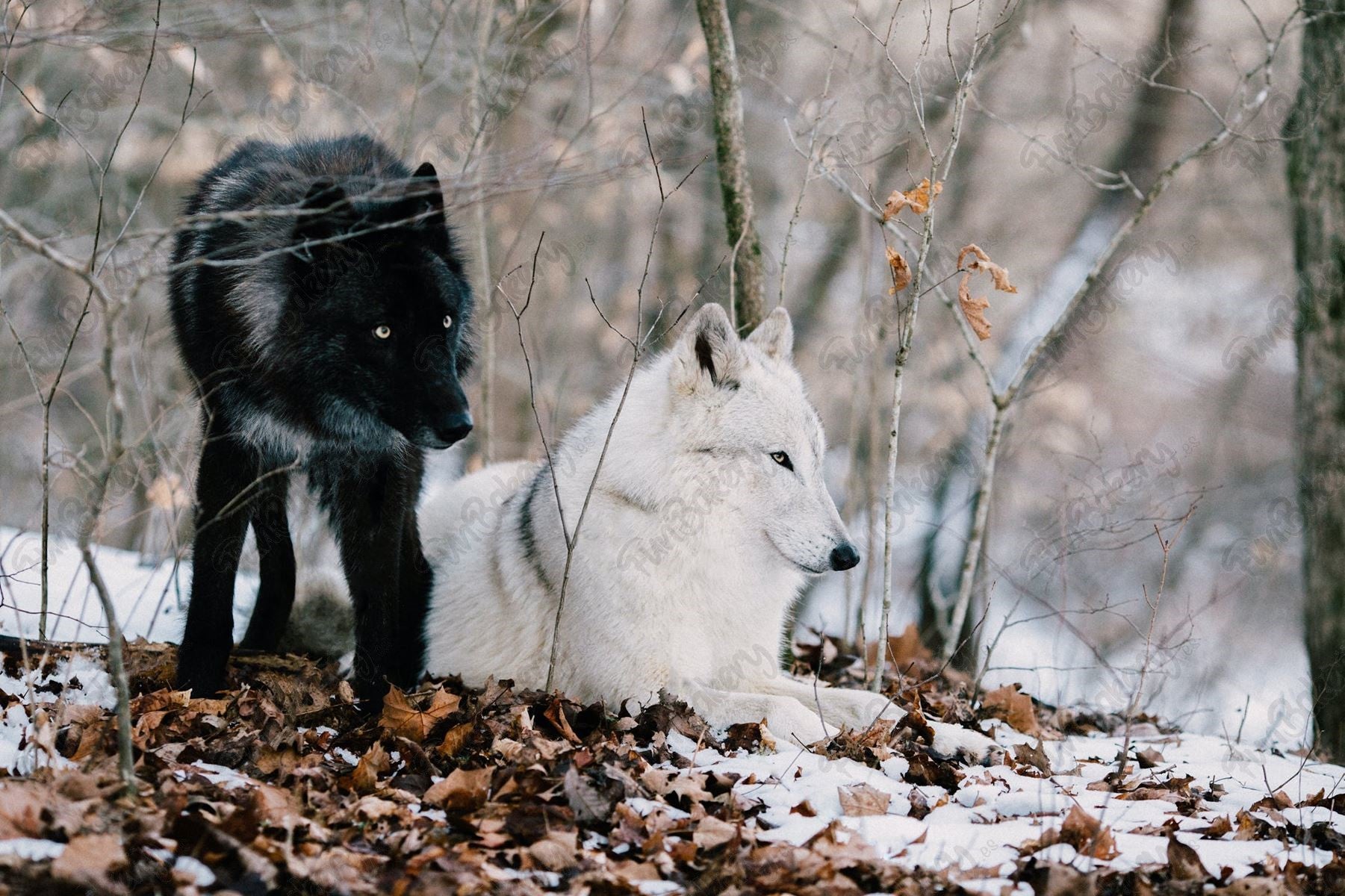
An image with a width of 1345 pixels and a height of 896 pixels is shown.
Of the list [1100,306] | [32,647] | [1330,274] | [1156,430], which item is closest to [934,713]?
[1330,274]

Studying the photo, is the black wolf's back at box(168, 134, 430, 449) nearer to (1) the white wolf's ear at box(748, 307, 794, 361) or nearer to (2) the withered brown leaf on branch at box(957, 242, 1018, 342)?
(1) the white wolf's ear at box(748, 307, 794, 361)

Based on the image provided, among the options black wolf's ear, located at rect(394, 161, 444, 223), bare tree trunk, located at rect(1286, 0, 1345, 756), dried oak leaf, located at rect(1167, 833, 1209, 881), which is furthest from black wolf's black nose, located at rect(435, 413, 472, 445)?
bare tree trunk, located at rect(1286, 0, 1345, 756)

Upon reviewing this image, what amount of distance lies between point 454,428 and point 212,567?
105 cm

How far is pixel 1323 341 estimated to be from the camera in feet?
16.5

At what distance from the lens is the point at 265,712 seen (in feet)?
10.8

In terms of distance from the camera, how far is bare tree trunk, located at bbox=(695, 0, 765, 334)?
4938mm

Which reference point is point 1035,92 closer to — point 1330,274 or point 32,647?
point 1330,274

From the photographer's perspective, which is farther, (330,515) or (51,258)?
(330,515)

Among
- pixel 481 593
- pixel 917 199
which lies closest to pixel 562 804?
pixel 481 593

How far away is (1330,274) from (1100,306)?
2.62 m

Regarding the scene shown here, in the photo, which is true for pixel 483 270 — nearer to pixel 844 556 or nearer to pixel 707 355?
pixel 707 355

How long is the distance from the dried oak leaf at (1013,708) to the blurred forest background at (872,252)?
611 millimetres

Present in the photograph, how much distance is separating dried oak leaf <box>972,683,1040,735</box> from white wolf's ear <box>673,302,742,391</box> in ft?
6.46

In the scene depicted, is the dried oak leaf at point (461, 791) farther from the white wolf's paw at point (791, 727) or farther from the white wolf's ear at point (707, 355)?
the white wolf's ear at point (707, 355)
